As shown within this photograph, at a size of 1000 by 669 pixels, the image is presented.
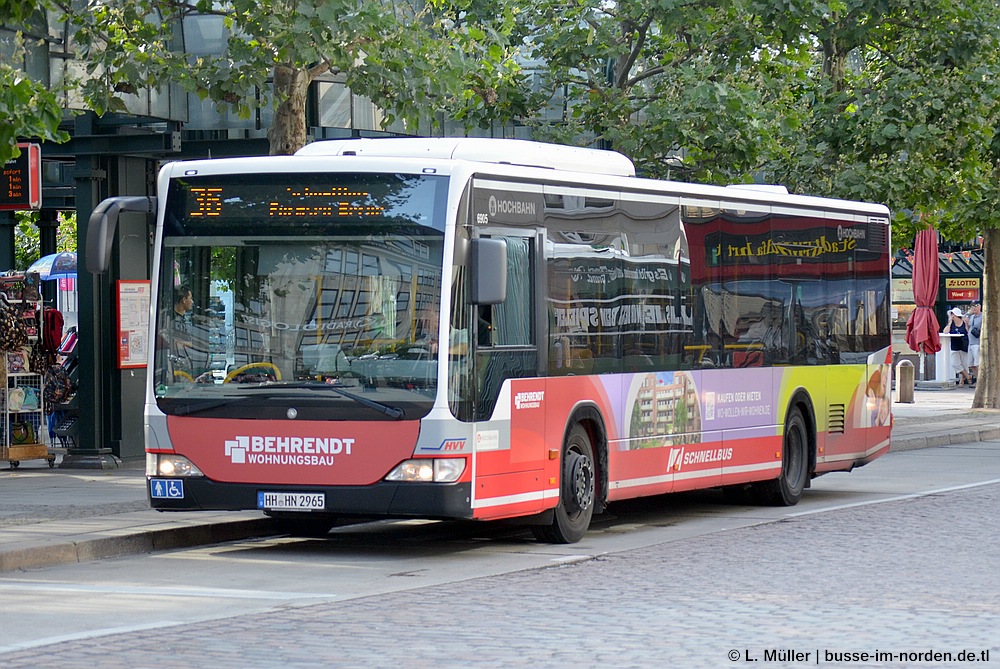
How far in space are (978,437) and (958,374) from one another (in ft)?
55.9

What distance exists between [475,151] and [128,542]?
3.78m

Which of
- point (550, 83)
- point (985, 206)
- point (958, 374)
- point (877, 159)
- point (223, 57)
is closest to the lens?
point (223, 57)

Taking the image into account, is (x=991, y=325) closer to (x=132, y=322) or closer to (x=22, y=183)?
(x=132, y=322)

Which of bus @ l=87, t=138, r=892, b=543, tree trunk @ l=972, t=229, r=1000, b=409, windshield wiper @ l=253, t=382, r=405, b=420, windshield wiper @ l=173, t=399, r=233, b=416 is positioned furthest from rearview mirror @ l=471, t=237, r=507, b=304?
tree trunk @ l=972, t=229, r=1000, b=409

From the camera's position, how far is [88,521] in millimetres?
13844

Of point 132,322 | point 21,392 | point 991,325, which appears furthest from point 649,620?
point 991,325

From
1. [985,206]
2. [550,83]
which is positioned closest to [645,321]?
[550,83]

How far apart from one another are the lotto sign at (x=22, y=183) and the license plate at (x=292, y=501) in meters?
6.99

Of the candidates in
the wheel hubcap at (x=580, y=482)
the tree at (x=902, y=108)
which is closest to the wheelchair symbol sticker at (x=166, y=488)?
the wheel hubcap at (x=580, y=482)

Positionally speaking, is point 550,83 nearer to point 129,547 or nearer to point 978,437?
point 978,437

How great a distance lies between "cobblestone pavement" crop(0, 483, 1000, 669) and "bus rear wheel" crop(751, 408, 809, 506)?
4039 mm

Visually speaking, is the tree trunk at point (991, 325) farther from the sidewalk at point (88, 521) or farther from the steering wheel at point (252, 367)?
the steering wheel at point (252, 367)

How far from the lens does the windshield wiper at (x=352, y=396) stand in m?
12.1

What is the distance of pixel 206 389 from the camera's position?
1264 centimetres
